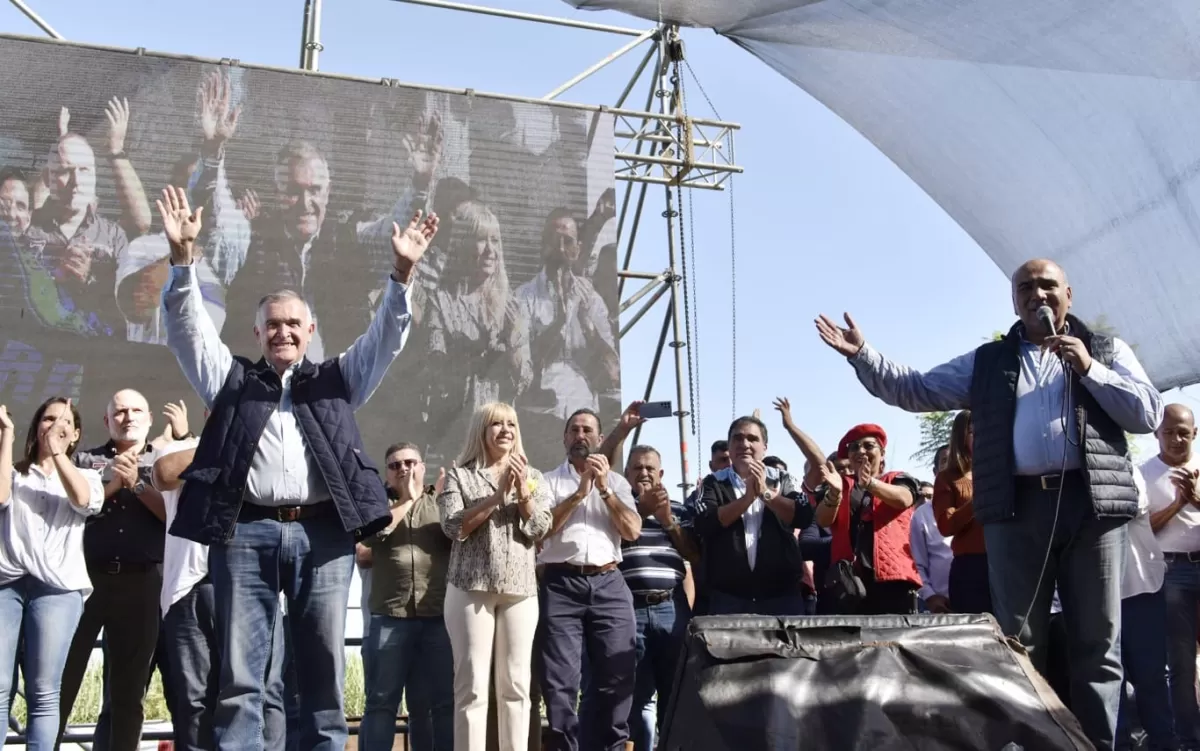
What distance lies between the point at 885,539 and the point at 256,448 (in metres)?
2.80

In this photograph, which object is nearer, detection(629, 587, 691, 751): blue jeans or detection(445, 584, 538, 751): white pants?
detection(445, 584, 538, 751): white pants

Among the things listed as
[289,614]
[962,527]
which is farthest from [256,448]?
[962,527]

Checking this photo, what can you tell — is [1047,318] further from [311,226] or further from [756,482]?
[311,226]

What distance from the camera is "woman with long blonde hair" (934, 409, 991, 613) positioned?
172 inches

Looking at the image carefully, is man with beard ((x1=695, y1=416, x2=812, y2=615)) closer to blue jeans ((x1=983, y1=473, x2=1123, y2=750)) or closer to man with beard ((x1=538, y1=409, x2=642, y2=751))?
man with beard ((x1=538, y1=409, x2=642, y2=751))

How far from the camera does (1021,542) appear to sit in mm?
3268

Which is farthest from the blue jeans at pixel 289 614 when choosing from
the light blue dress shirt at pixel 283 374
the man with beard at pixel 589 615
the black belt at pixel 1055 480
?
the black belt at pixel 1055 480

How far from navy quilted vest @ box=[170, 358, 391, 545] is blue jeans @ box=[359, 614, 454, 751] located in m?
1.47

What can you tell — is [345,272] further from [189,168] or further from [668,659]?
[668,659]

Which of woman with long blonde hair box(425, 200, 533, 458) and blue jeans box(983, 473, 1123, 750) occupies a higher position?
woman with long blonde hair box(425, 200, 533, 458)

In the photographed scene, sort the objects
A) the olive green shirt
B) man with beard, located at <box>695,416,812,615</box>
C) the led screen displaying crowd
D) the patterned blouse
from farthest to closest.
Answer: the led screen displaying crowd
man with beard, located at <box>695,416,812,615</box>
the olive green shirt
the patterned blouse

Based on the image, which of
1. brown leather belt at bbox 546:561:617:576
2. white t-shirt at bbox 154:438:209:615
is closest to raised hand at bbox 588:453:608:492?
brown leather belt at bbox 546:561:617:576

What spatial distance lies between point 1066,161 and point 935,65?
1109mm

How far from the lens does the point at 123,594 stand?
4496 mm
